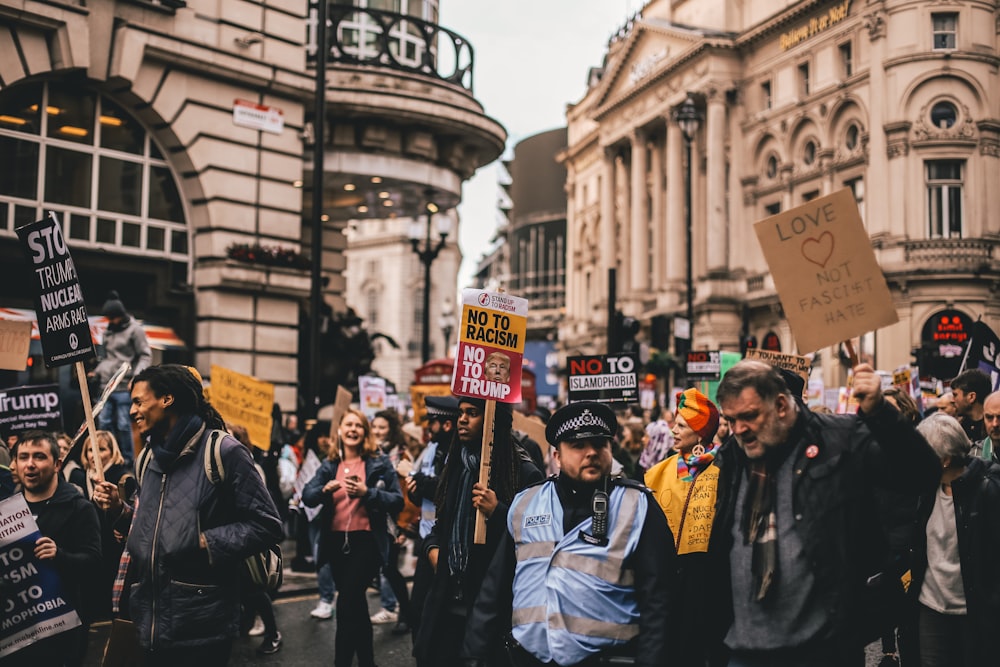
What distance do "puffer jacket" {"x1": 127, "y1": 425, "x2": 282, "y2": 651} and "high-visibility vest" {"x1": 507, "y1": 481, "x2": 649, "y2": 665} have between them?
4.28 ft

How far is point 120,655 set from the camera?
504 cm

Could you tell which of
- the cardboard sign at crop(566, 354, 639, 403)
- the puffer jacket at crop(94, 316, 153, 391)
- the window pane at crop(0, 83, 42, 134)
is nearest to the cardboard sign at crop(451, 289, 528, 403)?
the cardboard sign at crop(566, 354, 639, 403)

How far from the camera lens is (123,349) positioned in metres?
12.3

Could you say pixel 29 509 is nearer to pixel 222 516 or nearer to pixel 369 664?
pixel 222 516

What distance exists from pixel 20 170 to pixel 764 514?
14577mm

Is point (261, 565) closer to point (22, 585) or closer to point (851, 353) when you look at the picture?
point (22, 585)

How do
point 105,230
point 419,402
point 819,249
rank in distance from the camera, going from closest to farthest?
point 819,249, point 419,402, point 105,230

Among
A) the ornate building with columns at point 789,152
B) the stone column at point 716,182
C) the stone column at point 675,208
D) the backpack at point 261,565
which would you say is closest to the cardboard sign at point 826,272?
the backpack at point 261,565

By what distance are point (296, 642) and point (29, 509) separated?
13.4 feet

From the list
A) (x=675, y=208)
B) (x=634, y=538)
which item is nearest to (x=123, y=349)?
(x=634, y=538)

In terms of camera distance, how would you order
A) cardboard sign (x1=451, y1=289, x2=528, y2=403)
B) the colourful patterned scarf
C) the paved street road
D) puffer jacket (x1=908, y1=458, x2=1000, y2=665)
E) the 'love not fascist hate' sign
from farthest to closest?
the paved street road, the 'love not fascist hate' sign, cardboard sign (x1=451, y1=289, x2=528, y2=403), the colourful patterned scarf, puffer jacket (x1=908, y1=458, x2=1000, y2=665)

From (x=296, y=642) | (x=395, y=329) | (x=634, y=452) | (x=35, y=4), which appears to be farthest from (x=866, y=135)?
(x=395, y=329)

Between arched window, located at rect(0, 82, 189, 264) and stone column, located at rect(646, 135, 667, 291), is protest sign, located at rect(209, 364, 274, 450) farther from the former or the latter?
stone column, located at rect(646, 135, 667, 291)

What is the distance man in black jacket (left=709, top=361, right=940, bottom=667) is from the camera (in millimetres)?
3832
